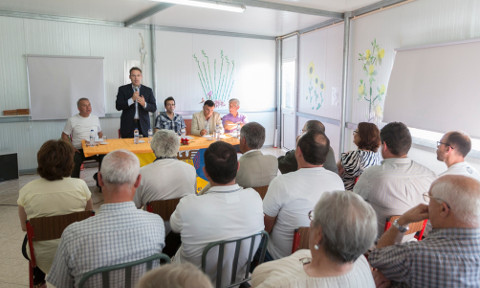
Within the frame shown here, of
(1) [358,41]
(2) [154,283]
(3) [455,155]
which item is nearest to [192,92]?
(1) [358,41]

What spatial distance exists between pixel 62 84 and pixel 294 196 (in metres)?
5.85

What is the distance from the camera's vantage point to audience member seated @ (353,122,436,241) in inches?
93.0

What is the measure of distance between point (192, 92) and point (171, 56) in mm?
896

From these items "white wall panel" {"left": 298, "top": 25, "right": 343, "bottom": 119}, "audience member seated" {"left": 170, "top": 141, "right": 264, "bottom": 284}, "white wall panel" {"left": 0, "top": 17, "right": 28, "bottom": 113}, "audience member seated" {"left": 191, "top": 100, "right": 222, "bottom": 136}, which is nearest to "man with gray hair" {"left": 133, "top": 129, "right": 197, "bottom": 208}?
"audience member seated" {"left": 170, "top": 141, "right": 264, "bottom": 284}

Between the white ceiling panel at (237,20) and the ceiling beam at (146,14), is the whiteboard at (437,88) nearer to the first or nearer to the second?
the white ceiling panel at (237,20)

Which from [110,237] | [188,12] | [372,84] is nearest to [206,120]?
[188,12]

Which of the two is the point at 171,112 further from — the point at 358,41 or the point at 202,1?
the point at 358,41

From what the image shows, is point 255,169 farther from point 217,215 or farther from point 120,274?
point 120,274

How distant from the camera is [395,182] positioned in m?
2.36

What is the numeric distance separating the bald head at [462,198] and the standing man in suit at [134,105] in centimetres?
494

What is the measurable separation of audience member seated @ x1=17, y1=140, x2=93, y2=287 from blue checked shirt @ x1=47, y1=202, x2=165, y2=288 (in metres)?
0.68

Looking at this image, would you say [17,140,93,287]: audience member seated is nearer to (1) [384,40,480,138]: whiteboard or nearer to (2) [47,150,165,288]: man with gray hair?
(2) [47,150,165,288]: man with gray hair

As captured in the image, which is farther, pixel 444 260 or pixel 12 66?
pixel 12 66

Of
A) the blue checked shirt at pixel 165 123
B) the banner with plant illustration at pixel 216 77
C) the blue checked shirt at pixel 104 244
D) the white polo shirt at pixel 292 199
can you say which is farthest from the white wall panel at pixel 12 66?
the white polo shirt at pixel 292 199
